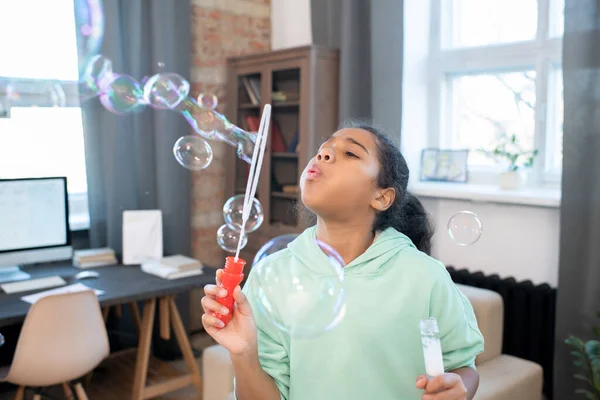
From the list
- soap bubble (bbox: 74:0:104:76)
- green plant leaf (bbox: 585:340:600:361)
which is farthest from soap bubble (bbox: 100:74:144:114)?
green plant leaf (bbox: 585:340:600:361)

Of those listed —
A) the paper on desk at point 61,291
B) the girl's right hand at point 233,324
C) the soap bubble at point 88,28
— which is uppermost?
the soap bubble at point 88,28

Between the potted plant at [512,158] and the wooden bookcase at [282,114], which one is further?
the wooden bookcase at [282,114]

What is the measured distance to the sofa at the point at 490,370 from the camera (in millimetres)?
2008

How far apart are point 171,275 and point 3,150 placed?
3.98 ft

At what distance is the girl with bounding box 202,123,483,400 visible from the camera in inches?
41.9

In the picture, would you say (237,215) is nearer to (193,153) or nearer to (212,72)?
(193,153)

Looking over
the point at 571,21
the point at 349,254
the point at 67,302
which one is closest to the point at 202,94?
the point at 67,302

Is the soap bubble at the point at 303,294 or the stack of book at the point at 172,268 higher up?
the soap bubble at the point at 303,294

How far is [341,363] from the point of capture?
1.07 meters

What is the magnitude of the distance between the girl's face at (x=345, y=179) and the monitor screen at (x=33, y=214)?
2.04 meters

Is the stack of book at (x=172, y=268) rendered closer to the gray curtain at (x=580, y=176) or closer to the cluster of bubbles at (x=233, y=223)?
the cluster of bubbles at (x=233, y=223)

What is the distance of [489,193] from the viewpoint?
289 centimetres

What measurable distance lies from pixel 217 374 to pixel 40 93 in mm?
1955

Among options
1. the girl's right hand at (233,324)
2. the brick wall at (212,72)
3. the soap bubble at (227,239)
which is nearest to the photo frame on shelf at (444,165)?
the brick wall at (212,72)
